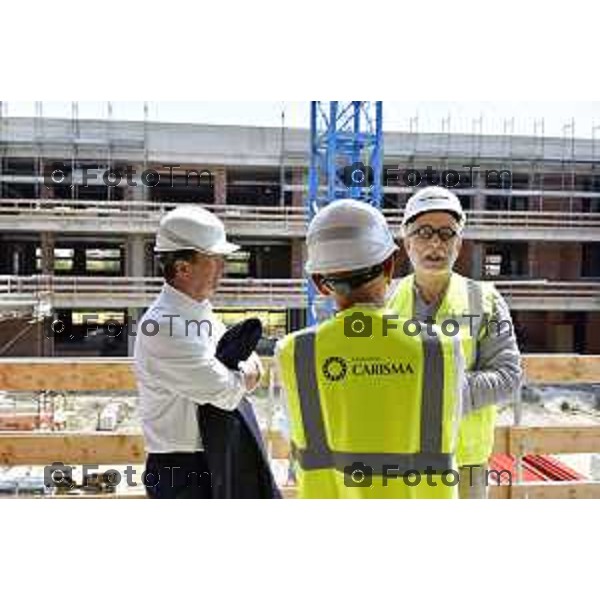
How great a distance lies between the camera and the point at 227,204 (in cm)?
411

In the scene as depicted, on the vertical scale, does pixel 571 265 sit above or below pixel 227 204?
below

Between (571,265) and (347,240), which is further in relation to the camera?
(571,265)

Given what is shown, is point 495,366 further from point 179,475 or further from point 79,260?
point 79,260

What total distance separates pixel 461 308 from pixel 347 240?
0.42 metres

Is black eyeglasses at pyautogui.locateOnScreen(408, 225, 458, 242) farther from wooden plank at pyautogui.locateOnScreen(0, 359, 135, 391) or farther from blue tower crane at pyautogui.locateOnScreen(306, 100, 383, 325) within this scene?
blue tower crane at pyautogui.locateOnScreen(306, 100, 383, 325)

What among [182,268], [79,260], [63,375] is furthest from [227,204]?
[79,260]

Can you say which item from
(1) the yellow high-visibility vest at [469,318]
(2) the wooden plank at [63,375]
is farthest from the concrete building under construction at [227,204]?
(1) the yellow high-visibility vest at [469,318]

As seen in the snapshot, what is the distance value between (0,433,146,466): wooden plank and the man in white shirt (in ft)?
1.70

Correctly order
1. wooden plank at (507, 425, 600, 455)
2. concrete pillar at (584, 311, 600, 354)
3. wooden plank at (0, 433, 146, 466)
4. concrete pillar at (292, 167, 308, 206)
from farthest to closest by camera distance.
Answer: concrete pillar at (584, 311, 600, 354), concrete pillar at (292, 167, 308, 206), wooden plank at (507, 425, 600, 455), wooden plank at (0, 433, 146, 466)

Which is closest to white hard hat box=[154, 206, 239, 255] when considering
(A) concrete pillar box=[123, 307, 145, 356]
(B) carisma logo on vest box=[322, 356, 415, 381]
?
(A) concrete pillar box=[123, 307, 145, 356]

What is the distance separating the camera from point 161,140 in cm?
521

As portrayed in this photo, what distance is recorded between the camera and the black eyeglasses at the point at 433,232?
139 centimetres

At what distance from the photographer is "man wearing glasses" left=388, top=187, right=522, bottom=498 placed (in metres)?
1.36
